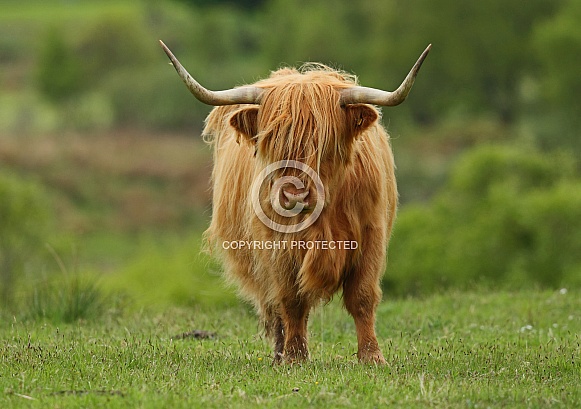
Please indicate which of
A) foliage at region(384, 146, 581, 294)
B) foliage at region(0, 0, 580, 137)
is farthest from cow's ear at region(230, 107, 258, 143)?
foliage at region(0, 0, 580, 137)

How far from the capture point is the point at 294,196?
5.83m

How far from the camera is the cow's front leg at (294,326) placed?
638cm

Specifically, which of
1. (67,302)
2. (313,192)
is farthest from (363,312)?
(67,302)

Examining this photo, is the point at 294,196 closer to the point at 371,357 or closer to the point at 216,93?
the point at 216,93

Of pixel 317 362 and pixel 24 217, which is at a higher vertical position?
pixel 317 362

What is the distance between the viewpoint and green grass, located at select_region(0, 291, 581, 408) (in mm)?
4797

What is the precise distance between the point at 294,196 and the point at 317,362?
109 centimetres

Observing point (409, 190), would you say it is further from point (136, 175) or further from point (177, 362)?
point (177, 362)

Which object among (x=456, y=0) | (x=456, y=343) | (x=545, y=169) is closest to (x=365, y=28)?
(x=456, y=0)

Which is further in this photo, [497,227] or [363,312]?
[497,227]

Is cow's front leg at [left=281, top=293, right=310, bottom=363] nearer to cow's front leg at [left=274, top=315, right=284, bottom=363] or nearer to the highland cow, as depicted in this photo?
the highland cow

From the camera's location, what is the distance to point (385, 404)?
15.4 ft

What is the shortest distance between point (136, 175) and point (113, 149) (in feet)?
17.2

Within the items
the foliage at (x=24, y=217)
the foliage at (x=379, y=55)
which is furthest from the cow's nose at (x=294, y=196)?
the foliage at (x=379, y=55)
